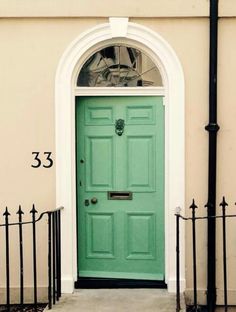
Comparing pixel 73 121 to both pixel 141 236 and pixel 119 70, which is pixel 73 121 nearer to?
pixel 119 70

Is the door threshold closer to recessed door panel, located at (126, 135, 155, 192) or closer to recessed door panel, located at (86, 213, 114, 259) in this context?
recessed door panel, located at (86, 213, 114, 259)

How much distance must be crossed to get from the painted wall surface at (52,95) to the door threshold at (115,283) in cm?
43

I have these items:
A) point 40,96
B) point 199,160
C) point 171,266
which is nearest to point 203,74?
point 199,160

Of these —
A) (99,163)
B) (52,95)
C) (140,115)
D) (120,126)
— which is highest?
(52,95)

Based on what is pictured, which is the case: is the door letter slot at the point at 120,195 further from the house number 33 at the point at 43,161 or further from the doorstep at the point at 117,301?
the doorstep at the point at 117,301

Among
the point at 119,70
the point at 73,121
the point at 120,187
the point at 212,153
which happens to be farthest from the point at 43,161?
the point at 212,153

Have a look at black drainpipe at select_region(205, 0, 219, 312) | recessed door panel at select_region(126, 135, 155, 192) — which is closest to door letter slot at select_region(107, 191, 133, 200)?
recessed door panel at select_region(126, 135, 155, 192)

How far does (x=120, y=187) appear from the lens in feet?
19.3

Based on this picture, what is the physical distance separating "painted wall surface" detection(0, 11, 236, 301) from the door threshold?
43 cm

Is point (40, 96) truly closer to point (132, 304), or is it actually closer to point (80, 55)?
point (80, 55)

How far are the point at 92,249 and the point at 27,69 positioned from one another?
2291 millimetres

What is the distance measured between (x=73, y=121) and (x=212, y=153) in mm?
1660

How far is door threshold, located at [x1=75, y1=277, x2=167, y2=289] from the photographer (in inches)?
229

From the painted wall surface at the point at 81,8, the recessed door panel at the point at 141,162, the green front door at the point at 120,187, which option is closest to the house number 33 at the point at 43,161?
the green front door at the point at 120,187
